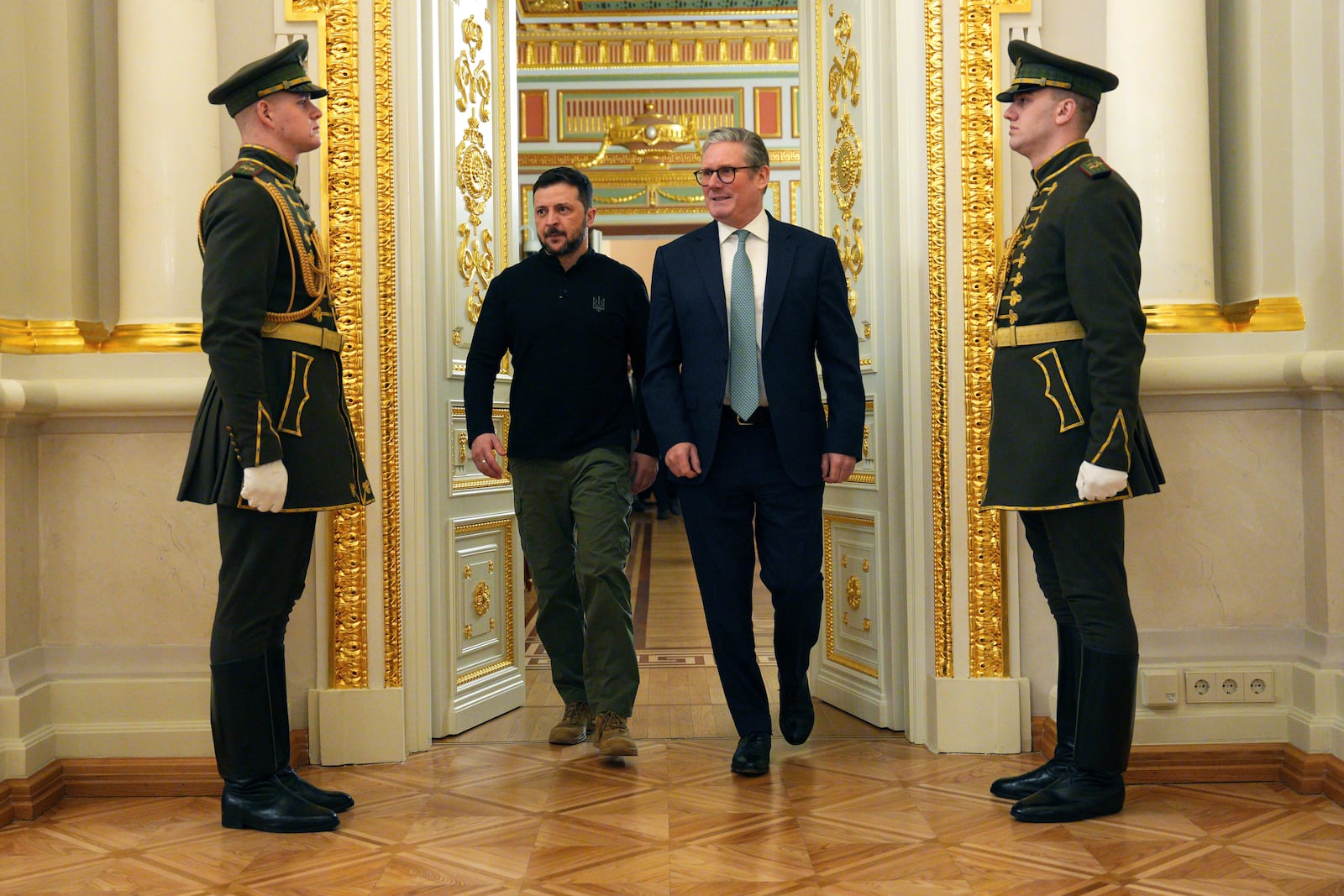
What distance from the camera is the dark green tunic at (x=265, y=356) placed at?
89.6 inches

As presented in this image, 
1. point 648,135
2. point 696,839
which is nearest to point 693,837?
point 696,839

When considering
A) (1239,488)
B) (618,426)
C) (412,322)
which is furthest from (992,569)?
(412,322)

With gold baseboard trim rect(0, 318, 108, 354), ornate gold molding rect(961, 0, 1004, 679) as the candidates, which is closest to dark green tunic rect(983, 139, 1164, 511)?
ornate gold molding rect(961, 0, 1004, 679)

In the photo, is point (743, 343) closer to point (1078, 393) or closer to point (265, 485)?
point (1078, 393)

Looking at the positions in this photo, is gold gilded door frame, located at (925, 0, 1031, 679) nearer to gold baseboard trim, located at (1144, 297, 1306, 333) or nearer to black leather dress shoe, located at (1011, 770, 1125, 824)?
gold baseboard trim, located at (1144, 297, 1306, 333)

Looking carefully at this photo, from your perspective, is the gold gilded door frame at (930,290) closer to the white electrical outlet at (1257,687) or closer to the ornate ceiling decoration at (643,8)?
the white electrical outlet at (1257,687)

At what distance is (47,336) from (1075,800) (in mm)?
2593

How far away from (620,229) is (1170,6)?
6.92 meters

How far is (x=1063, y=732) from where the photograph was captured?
2.62m

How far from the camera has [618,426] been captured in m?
3.09

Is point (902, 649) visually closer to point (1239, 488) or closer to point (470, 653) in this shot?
point (1239, 488)

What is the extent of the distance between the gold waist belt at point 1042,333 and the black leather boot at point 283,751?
1.71 metres

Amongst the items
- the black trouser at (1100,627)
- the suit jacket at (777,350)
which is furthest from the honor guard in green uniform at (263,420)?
the black trouser at (1100,627)

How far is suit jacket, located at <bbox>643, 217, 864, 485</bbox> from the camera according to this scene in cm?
279
